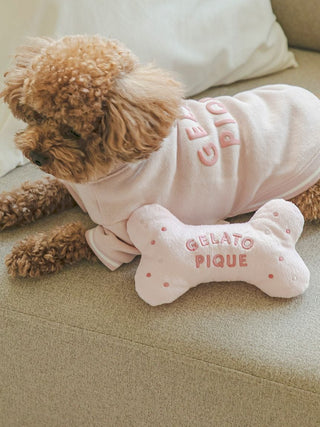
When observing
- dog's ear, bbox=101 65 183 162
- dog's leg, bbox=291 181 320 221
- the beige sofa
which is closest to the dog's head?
dog's ear, bbox=101 65 183 162

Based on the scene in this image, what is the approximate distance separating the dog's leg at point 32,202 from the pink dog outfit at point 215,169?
80 mm

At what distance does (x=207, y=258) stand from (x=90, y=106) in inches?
15.0

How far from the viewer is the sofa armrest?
73.6 inches

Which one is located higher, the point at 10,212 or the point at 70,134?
the point at 70,134

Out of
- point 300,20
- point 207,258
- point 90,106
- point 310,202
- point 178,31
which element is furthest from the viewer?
point 300,20

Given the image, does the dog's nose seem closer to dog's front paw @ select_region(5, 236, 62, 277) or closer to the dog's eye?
the dog's eye

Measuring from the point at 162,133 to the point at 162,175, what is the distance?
0.15 m

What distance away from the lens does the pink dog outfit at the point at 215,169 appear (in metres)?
1.11

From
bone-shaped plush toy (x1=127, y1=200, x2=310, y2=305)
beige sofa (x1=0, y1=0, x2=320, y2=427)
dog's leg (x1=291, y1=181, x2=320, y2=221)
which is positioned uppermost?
bone-shaped plush toy (x1=127, y1=200, x2=310, y2=305)

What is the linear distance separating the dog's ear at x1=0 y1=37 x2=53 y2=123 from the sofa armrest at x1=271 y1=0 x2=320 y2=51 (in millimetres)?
1131

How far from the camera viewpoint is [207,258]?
105 centimetres

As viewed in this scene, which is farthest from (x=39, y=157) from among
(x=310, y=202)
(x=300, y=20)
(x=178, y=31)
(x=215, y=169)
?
(x=300, y=20)

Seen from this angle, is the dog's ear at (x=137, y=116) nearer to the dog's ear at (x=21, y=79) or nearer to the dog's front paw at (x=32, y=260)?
the dog's ear at (x=21, y=79)

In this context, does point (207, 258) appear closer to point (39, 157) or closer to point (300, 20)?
point (39, 157)
